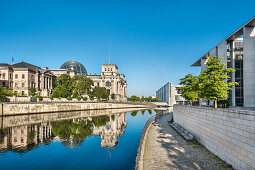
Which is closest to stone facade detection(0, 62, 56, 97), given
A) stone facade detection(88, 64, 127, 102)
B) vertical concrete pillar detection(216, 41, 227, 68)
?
stone facade detection(88, 64, 127, 102)

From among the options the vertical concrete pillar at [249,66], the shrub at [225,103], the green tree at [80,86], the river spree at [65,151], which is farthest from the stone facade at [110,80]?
the shrub at [225,103]

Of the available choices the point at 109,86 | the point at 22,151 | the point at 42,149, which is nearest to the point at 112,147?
the point at 42,149

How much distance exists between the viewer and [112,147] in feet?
71.4

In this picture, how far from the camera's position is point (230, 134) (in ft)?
39.5

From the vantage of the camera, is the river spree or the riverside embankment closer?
the river spree

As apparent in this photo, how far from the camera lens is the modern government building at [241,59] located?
31.7m

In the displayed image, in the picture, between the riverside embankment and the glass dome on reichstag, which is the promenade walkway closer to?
the riverside embankment

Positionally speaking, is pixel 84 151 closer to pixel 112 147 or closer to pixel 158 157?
pixel 112 147

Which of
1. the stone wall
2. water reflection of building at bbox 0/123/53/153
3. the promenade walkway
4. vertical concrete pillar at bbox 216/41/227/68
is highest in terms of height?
vertical concrete pillar at bbox 216/41/227/68

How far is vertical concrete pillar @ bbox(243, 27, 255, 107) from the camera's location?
31.6 metres

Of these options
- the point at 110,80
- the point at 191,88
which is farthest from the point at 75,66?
the point at 191,88

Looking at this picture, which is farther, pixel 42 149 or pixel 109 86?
pixel 109 86

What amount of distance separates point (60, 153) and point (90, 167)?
6016 millimetres

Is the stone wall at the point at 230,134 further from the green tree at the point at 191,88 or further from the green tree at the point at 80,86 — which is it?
the green tree at the point at 80,86
